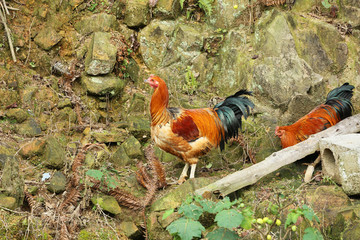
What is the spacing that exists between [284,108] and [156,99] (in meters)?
3.08

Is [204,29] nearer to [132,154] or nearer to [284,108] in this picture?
[284,108]

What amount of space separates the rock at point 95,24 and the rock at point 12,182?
4.38 meters

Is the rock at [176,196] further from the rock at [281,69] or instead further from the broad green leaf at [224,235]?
the rock at [281,69]

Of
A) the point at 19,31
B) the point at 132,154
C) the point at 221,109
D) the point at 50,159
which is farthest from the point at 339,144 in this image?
the point at 19,31

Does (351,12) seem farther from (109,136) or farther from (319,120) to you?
(109,136)

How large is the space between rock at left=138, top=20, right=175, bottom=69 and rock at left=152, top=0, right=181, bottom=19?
0.64 feet

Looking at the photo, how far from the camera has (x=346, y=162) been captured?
5176 millimetres

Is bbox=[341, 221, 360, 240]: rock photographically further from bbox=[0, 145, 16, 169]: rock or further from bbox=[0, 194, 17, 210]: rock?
bbox=[0, 145, 16, 169]: rock

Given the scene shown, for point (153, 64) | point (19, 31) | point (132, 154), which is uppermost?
point (19, 31)

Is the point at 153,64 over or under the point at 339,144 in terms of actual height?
under

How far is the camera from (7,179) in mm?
4844

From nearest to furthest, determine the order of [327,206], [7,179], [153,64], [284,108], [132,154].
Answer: [7,179], [327,206], [132,154], [284,108], [153,64]

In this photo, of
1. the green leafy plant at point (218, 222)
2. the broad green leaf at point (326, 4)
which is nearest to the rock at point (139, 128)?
the green leafy plant at point (218, 222)

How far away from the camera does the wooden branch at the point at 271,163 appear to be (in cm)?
557
